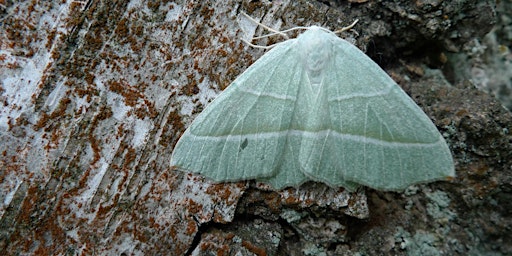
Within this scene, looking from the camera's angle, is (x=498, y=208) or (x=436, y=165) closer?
(x=436, y=165)

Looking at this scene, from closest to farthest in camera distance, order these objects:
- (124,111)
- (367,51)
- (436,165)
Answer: (436,165) < (124,111) < (367,51)

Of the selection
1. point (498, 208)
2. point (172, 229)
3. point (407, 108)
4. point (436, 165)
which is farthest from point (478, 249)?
point (172, 229)

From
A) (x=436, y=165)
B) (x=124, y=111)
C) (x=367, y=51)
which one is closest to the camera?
(x=436, y=165)

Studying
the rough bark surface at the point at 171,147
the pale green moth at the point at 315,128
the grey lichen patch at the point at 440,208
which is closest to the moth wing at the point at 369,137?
the pale green moth at the point at 315,128

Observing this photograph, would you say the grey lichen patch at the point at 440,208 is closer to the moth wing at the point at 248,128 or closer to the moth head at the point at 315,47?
the moth wing at the point at 248,128

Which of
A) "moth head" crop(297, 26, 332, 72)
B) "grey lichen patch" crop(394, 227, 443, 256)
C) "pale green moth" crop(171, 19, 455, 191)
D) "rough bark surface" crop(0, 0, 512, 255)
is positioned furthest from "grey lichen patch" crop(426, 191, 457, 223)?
"moth head" crop(297, 26, 332, 72)

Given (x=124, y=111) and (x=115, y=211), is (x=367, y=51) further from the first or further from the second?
(x=115, y=211)

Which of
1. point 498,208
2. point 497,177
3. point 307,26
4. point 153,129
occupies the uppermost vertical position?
point 307,26
